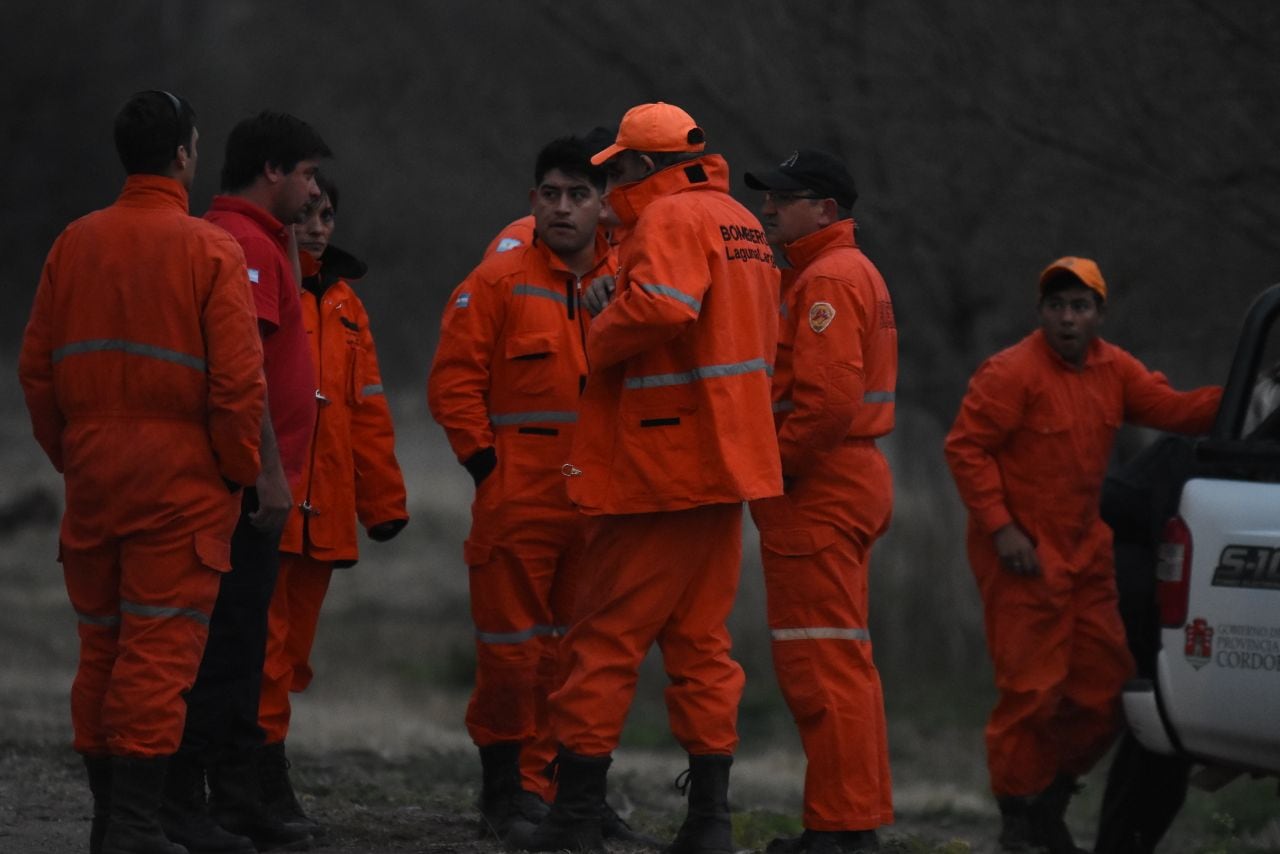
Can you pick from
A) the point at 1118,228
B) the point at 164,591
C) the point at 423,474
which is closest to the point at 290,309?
the point at 164,591

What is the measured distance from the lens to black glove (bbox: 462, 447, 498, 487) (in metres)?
7.26

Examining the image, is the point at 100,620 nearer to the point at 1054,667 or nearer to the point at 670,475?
the point at 670,475

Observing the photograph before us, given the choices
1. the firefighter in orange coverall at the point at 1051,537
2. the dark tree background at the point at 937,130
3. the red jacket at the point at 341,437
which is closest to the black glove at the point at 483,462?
the red jacket at the point at 341,437

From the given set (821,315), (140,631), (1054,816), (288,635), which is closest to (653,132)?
(821,315)

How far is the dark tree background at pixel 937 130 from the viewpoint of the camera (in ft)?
33.7

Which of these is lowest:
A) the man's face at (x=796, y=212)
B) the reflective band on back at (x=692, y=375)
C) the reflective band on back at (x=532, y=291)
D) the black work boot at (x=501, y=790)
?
the black work boot at (x=501, y=790)

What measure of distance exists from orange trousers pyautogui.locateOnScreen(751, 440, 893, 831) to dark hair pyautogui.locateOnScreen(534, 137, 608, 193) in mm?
1307

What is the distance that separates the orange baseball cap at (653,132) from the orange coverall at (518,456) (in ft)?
3.34

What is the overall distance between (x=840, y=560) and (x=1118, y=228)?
4906 millimetres

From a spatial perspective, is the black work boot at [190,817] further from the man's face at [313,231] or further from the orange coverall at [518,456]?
the man's face at [313,231]

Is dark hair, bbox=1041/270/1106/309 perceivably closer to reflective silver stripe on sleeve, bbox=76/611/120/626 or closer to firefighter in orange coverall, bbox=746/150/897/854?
firefighter in orange coverall, bbox=746/150/897/854

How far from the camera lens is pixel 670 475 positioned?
20.5 feet

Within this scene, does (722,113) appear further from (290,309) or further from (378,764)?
(290,309)

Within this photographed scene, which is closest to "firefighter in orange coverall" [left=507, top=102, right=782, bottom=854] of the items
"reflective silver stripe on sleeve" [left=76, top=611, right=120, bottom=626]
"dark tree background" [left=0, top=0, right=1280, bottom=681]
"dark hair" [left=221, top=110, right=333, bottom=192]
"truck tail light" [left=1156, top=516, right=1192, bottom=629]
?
"dark hair" [left=221, top=110, right=333, bottom=192]
